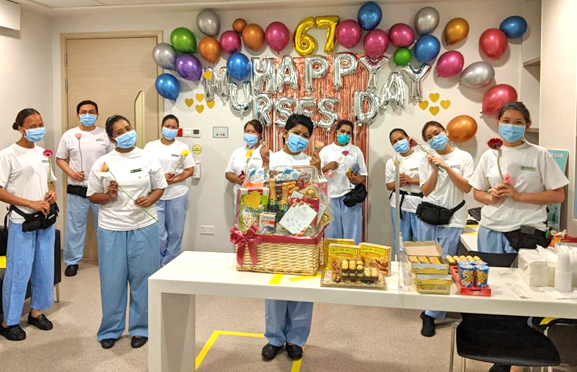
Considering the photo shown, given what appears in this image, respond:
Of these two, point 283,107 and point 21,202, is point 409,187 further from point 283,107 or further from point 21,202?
point 21,202

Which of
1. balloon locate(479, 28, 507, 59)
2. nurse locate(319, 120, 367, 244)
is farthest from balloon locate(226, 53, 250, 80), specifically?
balloon locate(479, 28, 507, 59)

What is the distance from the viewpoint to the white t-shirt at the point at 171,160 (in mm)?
4656

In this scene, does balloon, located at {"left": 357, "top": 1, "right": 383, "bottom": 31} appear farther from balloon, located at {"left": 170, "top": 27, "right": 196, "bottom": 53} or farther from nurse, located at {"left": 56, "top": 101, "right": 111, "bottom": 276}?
nurse, located at {"left": 56, "top": 101, "right": 111, "bottom": 276}

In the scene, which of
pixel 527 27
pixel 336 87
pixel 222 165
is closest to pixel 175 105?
pixel 222 165

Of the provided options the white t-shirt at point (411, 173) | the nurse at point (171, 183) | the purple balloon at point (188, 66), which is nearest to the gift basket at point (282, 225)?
the white t-shirt at point (411, 173)

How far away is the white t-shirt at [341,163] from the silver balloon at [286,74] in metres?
0.83

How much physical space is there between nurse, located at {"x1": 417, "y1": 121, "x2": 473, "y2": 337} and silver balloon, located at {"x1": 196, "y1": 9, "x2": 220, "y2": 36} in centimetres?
245

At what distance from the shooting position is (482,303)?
6.16 feet

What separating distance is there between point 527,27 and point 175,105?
3.53m

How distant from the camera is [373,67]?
15.6 ft

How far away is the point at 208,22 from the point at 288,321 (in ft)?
10.3

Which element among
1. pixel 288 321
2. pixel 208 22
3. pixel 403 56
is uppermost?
pixel 208 22

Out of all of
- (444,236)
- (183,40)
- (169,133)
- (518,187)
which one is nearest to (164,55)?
(183,40)

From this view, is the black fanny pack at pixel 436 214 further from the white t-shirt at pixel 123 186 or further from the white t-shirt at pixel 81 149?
the white t-shirt at pixel 81 149
